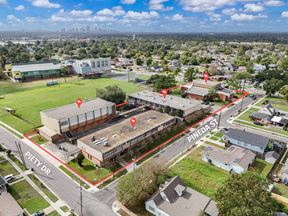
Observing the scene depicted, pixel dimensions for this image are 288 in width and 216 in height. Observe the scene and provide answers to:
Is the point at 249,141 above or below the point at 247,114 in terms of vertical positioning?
above

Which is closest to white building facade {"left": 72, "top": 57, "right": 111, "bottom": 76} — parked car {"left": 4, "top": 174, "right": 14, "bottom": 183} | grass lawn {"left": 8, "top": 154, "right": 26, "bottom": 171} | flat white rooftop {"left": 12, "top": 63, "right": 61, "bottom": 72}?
flat white rooftop {"left": 12, "top": 63, "right": 61, "bottom": 72}

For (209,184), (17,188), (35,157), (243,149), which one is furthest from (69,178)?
(243,149)

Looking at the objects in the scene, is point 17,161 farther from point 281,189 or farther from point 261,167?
point 281,189

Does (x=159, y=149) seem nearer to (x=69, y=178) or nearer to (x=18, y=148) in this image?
(x=69, y=178)

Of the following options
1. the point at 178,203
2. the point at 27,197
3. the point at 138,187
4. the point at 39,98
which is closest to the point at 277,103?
the point at 178,203

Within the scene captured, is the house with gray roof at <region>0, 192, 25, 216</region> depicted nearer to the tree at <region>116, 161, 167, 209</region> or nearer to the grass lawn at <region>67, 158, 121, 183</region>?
the grass lawn at <region>67, 158, 121, 183</region>

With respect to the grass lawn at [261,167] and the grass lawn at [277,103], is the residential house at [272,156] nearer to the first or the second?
the grass lawn at [261,167]
